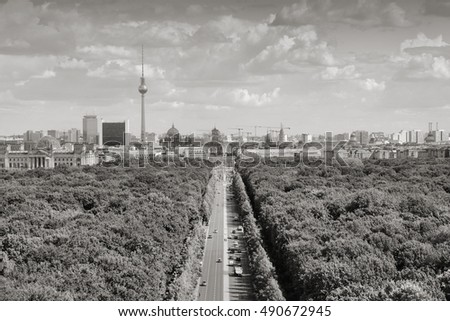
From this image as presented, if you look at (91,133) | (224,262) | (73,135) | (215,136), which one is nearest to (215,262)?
(224,262)

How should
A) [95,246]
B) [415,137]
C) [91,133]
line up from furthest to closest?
[91,133] < [415,137] < [95,246]

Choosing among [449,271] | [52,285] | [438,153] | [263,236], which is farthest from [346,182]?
[438,153]

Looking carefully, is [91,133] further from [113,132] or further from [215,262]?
[215,262]

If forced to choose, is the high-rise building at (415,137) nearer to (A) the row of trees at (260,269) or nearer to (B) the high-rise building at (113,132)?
(B) the high-rise building at (113,132)

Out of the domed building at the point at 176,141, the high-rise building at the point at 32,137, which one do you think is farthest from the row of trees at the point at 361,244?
the domed building at the point at 176,141

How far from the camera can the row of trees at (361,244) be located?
6273 mm

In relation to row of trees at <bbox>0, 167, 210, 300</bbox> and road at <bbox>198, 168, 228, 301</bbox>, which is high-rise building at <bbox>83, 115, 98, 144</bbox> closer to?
road at <bbox>198, 168, 228, 301</bbox>

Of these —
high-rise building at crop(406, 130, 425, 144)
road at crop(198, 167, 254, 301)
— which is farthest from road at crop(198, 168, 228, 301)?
high-rise building at crop(406, 130, 425, 144)

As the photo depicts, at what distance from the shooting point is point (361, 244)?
8.00 meters

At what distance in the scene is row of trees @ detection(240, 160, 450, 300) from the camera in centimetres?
627

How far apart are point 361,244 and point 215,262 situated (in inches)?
169

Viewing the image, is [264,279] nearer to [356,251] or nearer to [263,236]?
[356,251]

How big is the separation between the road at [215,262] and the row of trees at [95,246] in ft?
1.48
